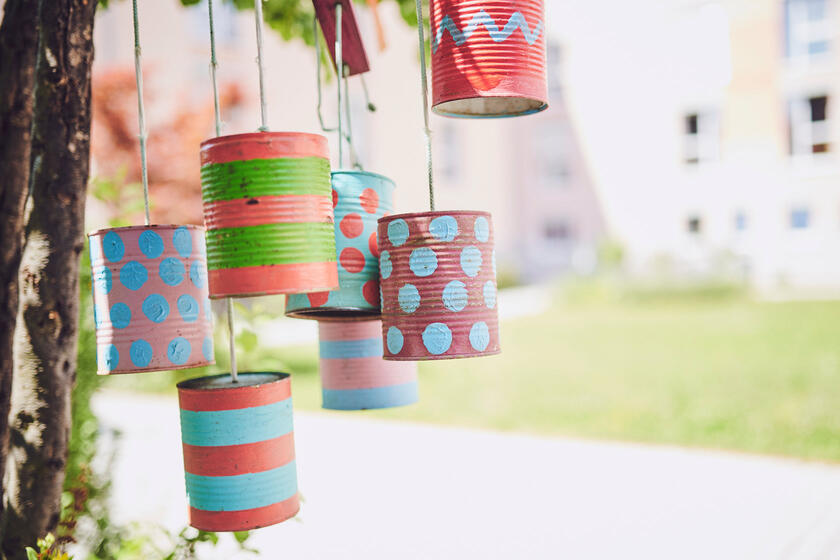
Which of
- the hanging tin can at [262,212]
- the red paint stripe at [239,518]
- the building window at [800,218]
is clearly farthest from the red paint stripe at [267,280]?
the building window at [800,218]

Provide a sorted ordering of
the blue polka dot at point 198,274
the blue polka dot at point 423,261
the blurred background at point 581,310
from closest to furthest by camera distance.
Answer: the blue polka dot at point 423,261 → the blue polka dot at point 198,274 → the blurred background at point 581,310

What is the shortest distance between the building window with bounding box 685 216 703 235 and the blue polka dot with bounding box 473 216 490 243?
56.9 feet

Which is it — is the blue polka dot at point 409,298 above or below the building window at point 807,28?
below

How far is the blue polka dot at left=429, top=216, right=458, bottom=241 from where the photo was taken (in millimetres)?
1497

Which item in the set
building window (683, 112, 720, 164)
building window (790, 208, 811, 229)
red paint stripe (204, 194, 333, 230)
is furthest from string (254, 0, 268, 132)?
building window (683, 112, 720, 164)

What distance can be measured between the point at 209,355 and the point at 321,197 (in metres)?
0.46

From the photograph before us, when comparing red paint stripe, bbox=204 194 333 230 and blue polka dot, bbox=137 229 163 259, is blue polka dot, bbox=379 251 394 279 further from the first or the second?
blue polka dot, bbox=137 229 163 259

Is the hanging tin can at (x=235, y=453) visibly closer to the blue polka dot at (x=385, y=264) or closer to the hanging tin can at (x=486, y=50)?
the blue polka dot at (x=385, y=264)

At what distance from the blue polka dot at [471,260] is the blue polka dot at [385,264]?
0.15m

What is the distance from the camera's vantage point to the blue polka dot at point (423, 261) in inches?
58.9

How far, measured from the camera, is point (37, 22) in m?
1.77

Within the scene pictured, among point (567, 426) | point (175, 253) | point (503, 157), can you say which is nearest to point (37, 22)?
point (175, 253)

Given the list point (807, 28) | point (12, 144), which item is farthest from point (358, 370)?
point (807, 28)

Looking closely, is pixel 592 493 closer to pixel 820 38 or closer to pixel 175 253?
pixel 175 253
